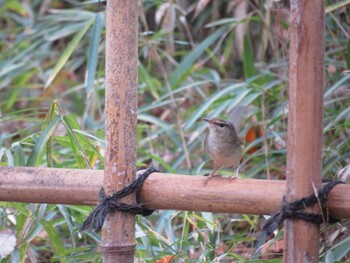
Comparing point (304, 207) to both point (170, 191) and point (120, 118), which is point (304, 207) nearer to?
point (170, 191)

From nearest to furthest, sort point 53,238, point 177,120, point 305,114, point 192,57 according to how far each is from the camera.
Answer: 1. point 305,114
2. point 53,238
3. point 177,120
4. point 192,57

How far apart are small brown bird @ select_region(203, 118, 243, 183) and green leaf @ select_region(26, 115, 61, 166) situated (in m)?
0.73

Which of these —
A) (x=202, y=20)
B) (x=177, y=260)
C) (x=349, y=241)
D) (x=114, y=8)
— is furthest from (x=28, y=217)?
(x=202, y=20)

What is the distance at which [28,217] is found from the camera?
3.17 m

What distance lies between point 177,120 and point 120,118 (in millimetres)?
1637

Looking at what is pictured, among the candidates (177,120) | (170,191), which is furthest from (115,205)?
(177,120)

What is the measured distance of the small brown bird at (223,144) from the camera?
11.0 feet

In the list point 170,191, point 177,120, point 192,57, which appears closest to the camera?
point 170,191

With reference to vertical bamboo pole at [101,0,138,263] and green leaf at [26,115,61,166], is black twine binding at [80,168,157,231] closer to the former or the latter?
vertical bamboo pole at [101,0,138,263]

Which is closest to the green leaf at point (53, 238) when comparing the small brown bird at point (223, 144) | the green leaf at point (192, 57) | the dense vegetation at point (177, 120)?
the dense vegetation at point (177, 120)

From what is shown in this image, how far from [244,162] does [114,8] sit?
1.72 meters

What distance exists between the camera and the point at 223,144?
3.37 m

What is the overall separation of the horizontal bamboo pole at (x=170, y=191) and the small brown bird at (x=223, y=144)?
769 mm

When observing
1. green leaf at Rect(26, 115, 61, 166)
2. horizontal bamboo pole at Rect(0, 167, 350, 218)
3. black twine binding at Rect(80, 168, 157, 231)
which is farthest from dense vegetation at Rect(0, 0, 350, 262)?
black twine binding at Rect(80, 168, 157, 231)
